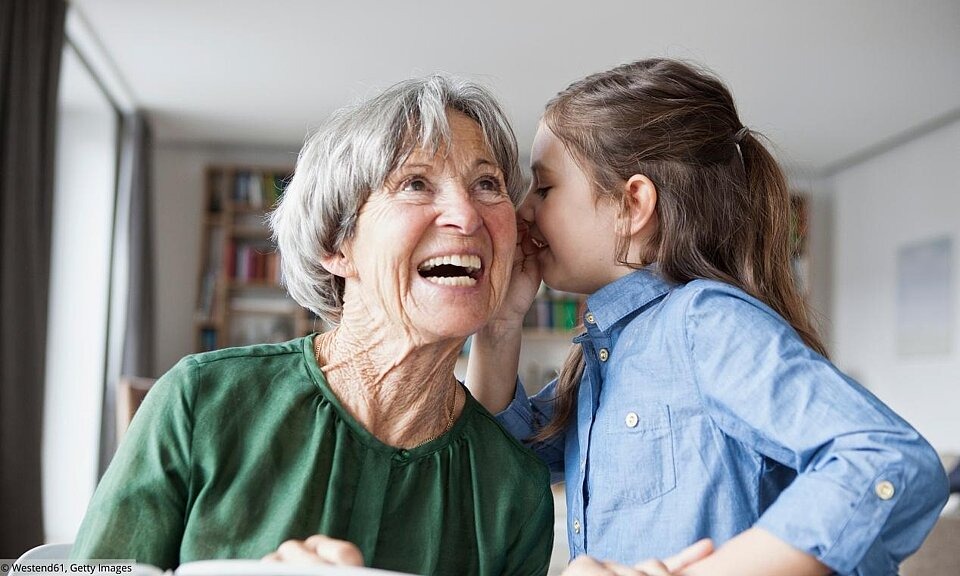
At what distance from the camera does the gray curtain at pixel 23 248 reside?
4.37 metres

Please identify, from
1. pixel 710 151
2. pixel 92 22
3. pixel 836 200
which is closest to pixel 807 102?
pixel 836 200

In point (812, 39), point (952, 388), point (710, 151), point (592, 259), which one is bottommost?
point (952, 388)

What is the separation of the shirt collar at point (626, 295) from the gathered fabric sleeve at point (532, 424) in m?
0.25

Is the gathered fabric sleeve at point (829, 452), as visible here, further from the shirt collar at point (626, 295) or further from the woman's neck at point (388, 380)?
the woman's neck at point (388, 380)

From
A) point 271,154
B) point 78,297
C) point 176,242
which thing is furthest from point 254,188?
point 78,297

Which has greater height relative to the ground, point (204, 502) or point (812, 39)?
point (812, 39)

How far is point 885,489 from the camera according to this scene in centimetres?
109

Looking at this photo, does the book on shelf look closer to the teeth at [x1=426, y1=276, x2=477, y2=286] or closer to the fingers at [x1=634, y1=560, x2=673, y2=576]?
the teeth at [x1=426, y1=276, x2=477, y2=286]

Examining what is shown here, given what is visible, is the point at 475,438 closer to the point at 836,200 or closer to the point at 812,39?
the point at 812,39

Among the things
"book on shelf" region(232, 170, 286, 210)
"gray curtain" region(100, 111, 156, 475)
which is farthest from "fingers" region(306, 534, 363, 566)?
"book on shelf" region(232, 170, 286, 210)

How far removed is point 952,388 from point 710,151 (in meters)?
6.24

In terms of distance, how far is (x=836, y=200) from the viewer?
29.3 ft

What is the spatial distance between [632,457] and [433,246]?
46 centimetres

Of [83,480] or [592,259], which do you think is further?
[83,480]
